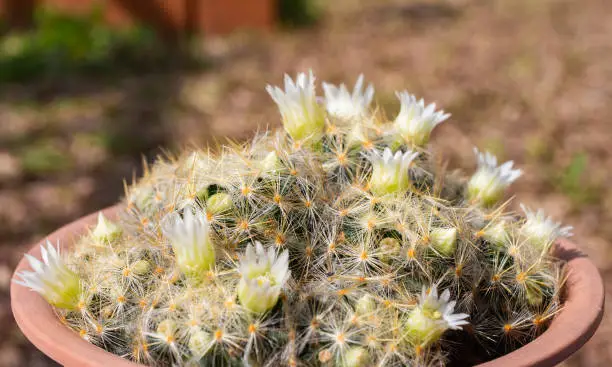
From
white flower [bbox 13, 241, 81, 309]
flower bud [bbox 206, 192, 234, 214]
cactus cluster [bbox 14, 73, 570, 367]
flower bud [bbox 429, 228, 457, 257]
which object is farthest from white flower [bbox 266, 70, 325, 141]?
white flower [bbox 13, 241, 81, 309]

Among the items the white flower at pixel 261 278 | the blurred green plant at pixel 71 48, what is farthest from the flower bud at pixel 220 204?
the blurred green plant at pixel 71 48

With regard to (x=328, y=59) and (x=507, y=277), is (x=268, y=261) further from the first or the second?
(x=328, y=59)

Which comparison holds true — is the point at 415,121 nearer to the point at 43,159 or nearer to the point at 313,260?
the point at 313,260

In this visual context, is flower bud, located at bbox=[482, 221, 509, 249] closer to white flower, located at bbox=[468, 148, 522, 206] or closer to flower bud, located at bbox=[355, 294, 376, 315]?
white flower, located at bbox=[468, 148, 522, 206]

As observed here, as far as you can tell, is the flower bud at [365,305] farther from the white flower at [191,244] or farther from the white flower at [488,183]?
the white flower at [488,183]

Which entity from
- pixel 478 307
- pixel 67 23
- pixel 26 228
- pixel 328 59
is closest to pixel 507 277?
pixel 478 307
